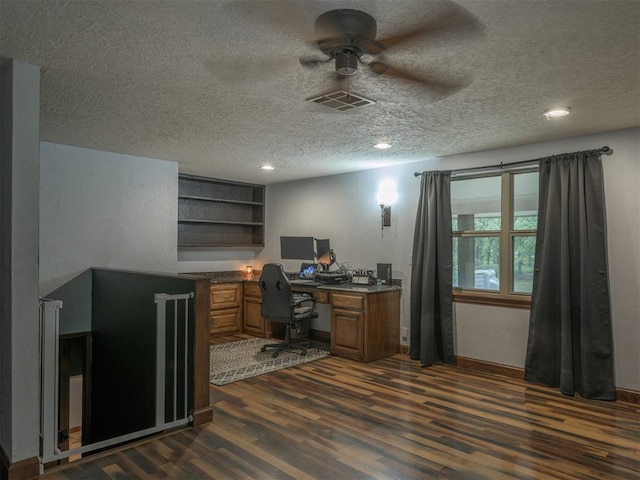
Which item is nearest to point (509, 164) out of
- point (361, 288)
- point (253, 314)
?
point (361, 288)

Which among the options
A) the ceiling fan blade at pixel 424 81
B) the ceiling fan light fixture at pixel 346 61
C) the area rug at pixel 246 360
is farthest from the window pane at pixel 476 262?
the ceiling fan light fixture at pixel 346 61

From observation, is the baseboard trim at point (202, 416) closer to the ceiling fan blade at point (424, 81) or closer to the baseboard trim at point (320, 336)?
the ceiling fan blade at point (424, 81)

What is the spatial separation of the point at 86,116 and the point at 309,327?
156 inches

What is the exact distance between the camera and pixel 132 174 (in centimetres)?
496

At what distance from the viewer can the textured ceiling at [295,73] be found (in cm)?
192

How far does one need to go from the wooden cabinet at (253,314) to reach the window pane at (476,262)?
110 inches

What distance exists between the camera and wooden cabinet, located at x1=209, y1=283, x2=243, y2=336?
20.7ft

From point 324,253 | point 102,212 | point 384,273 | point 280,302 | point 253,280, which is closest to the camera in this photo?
point 102,212

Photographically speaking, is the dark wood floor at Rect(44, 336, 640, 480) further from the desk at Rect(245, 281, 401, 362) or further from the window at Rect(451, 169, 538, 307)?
the window at Rect(451, 169, 538, 307)

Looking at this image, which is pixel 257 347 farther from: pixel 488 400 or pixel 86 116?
pixel 86 116

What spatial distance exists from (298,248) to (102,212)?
2435 millimetres

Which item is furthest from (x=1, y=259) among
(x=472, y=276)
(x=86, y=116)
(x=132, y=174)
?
(x=472, y=276)

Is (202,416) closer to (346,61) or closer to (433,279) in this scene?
(346,61)

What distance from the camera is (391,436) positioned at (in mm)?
3018
